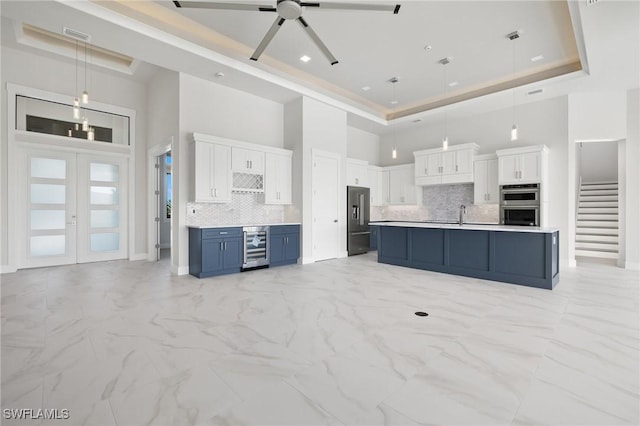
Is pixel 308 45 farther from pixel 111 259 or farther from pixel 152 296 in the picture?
pixel 111 259

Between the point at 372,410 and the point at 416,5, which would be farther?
the point at 416,5

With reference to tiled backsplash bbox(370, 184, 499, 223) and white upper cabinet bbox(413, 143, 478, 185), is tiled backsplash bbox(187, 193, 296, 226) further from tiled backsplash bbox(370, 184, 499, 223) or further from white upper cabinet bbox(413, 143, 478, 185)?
white upper cabinet bbox(413, 143, 478, 185)

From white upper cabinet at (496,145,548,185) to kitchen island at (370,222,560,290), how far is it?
186 centimetres

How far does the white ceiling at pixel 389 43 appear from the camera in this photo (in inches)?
152

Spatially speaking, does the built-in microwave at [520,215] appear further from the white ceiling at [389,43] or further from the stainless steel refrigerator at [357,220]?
the stainless steel refrigerator at [357,220]

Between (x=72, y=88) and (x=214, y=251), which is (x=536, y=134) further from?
(x=72, y=88)

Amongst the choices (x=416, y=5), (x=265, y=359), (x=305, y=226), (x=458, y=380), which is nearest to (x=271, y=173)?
(x=305, y=226)

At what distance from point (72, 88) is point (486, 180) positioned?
8.93 m

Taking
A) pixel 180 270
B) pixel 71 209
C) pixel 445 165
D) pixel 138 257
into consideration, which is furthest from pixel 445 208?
pixel 71 209

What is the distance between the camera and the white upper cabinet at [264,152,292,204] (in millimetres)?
6234

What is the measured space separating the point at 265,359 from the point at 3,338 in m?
2.39

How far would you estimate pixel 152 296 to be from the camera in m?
4.03

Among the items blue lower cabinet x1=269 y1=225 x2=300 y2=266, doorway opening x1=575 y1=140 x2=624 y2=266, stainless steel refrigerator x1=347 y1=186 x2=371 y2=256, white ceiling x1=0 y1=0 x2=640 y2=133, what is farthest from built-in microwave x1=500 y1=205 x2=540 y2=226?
blue lower cabinet x1=269 y1=225 x2=300 y2=266

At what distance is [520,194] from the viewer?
6375mm
